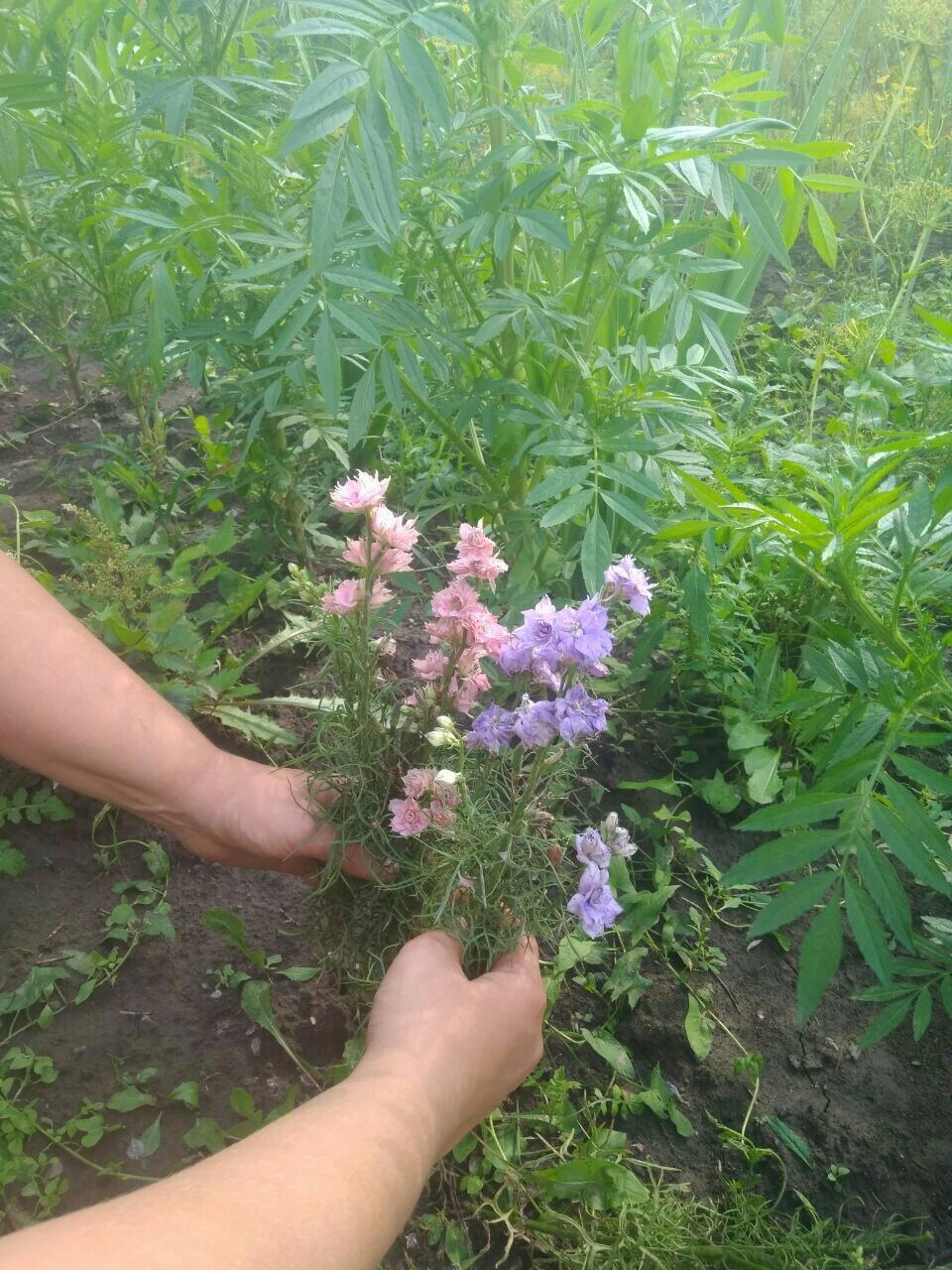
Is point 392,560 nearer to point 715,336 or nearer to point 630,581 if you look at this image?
point 630,581

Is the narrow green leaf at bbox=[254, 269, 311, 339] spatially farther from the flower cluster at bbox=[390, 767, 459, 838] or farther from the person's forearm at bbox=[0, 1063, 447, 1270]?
the person's forearm at bbox=[0, 1063, 447, 1270]

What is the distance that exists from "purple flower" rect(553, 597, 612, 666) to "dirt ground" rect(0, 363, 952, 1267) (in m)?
0.72

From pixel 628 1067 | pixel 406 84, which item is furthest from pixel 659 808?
pixel 406 84

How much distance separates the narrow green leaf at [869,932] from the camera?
3.27 feet

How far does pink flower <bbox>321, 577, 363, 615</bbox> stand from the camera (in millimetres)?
995

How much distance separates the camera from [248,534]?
2004mm

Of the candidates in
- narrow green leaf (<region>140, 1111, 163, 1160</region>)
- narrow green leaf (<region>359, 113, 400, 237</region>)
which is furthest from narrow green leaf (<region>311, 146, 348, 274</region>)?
narrow green leaf (<region>140, 1111, 163, 1160</region>)

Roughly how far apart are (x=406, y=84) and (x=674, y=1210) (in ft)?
4.34


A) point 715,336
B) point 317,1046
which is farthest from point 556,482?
point 317,1046

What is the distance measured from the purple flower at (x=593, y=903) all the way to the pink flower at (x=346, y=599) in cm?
38

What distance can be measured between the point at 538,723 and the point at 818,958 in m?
0.48

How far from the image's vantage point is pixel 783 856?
3.39 ft

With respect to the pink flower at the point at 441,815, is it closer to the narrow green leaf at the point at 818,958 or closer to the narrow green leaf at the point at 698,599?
the narrow green leaf at the point at 818,958

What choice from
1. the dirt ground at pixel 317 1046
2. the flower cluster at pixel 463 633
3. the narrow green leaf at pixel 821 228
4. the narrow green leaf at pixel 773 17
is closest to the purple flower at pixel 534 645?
the flower cluster at pixel 463 633
